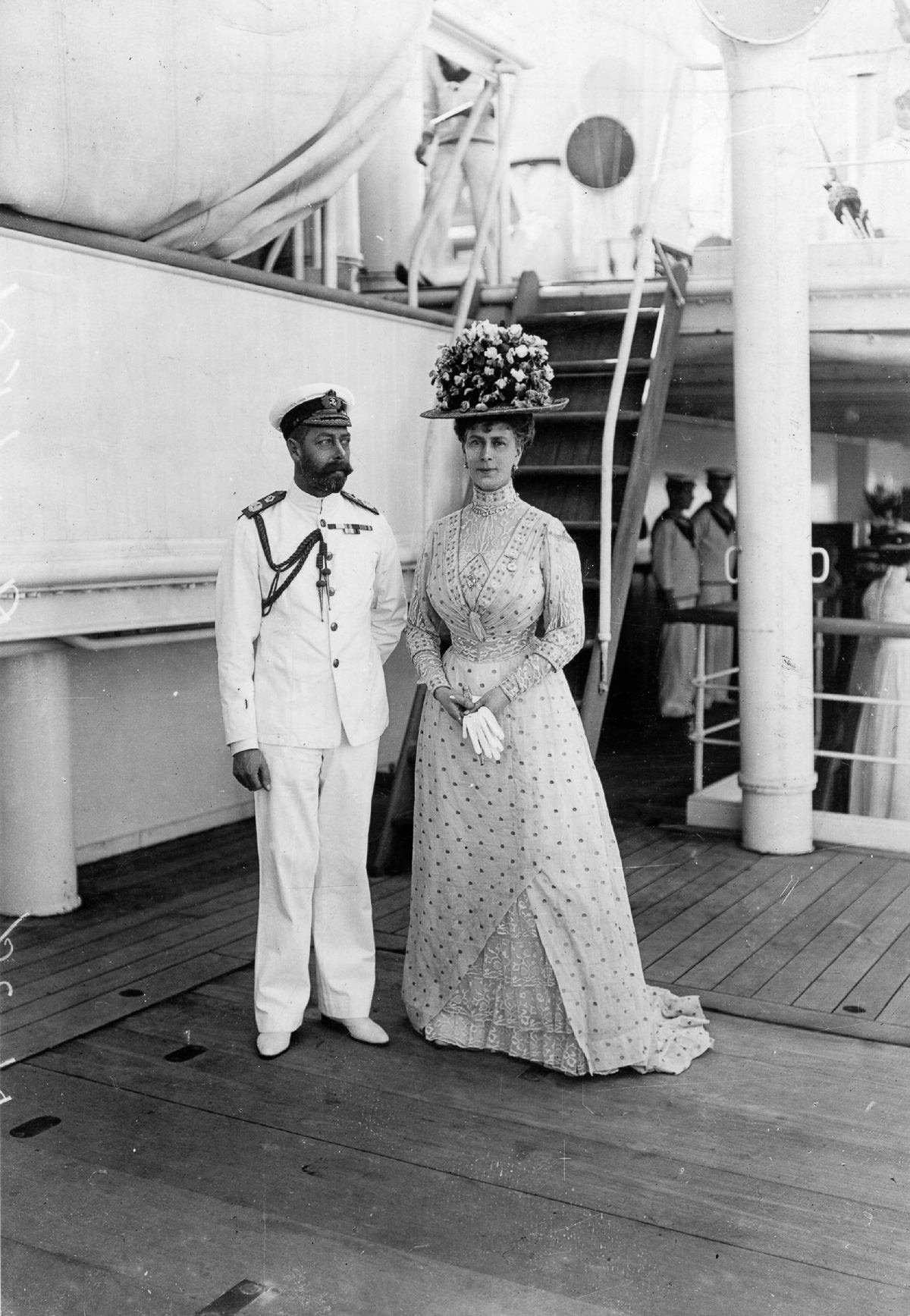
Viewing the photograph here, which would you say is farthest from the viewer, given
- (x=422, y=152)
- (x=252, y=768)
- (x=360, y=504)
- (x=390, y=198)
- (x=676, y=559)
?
(x=676, y=559)

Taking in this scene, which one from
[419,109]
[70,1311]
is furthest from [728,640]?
[70,1311]

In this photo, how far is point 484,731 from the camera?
336 cm

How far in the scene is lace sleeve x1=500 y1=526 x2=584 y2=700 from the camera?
11.1 feet

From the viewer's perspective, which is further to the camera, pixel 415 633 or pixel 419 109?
pixel 419 109

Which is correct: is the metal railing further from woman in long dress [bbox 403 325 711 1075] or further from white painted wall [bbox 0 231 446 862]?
woman in long dress [bbox 403 325 711 1075]

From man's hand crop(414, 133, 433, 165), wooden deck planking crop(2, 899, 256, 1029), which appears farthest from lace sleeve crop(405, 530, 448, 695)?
man's hand crop(414, 133, 433, 165)

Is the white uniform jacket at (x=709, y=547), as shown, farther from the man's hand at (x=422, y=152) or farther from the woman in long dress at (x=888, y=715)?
the woman in long dress at (x=888, y=715)

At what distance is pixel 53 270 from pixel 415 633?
1.55m

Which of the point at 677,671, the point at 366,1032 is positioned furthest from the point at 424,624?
the point at 677,671

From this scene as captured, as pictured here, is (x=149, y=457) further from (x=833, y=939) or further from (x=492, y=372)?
(x=833, y=939)

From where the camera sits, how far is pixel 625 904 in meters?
3.49

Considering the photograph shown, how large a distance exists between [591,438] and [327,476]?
2.47 m

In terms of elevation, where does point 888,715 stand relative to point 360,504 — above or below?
below

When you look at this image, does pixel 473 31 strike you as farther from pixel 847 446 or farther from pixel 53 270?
pixel 847 446
